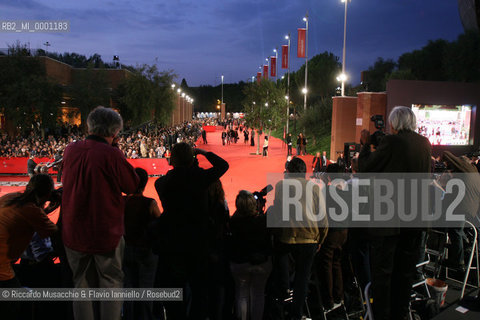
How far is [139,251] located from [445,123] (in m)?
22.9

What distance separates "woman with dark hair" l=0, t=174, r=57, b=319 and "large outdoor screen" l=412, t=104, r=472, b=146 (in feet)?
70.9

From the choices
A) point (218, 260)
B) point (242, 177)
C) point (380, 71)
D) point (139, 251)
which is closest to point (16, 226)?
point (139, 251)

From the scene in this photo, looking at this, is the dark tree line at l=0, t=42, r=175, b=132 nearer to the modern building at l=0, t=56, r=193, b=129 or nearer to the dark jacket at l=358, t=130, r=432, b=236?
the modern building at l=0, t=56, r=193, b=129

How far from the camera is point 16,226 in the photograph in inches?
113

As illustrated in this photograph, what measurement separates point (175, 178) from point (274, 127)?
92.5ft

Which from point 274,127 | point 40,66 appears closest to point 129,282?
point 274,127

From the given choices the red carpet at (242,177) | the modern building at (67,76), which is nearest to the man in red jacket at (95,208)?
the red carpet at (242,177)

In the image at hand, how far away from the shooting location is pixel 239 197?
11.8 ft

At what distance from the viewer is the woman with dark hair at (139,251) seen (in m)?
3.45

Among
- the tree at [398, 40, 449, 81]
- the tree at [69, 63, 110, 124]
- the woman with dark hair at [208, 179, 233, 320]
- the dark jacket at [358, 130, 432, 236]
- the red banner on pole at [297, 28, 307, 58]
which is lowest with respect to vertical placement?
the woman with dark hair at [208, 179, 233, 320]

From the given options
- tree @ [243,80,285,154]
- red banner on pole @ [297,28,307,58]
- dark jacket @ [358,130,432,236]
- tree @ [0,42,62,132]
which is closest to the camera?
dark jacket @ [358,130,432,236]

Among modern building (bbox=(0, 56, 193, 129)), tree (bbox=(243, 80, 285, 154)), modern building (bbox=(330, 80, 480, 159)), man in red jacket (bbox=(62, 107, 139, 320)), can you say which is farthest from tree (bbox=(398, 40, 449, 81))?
man in red jacket (bbox=(62, 107, 139, 320))

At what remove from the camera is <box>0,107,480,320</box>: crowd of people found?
2.56 metres

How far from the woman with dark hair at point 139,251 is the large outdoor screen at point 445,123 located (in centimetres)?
2076
